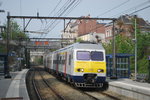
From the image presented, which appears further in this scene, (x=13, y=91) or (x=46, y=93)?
(x=46, y=93)

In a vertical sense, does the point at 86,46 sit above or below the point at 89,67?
above

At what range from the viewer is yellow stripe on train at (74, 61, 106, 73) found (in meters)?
17.6

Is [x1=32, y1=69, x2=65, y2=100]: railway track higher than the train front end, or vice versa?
the train front end

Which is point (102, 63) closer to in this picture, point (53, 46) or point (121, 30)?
point (121, 30)

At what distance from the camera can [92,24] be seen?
292 feet

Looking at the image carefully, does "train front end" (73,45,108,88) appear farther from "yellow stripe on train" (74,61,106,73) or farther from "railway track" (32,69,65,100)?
"railway track" (32,69,65,100)

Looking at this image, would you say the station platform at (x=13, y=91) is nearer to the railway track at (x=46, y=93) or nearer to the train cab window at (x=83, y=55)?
the railway track at (x=46, y=93)

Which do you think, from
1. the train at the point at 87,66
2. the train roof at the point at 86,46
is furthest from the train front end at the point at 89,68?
the train roof at the point at 86,46

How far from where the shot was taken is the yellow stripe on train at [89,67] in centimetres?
1764

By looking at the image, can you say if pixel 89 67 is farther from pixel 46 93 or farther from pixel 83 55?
pixel 46 93

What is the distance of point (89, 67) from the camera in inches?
699

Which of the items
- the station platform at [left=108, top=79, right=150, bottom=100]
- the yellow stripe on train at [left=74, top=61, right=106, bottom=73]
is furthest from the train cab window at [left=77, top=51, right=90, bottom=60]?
the station platform at [left=108, top=79, right=150, bottom=100]

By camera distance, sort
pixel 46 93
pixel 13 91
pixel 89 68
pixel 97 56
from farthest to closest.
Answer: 1. pixel 97 56
2. pixel 89 68
3. pixel 46 93
4. pixel 13 91

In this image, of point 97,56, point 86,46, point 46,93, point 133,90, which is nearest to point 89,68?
point 97,56
